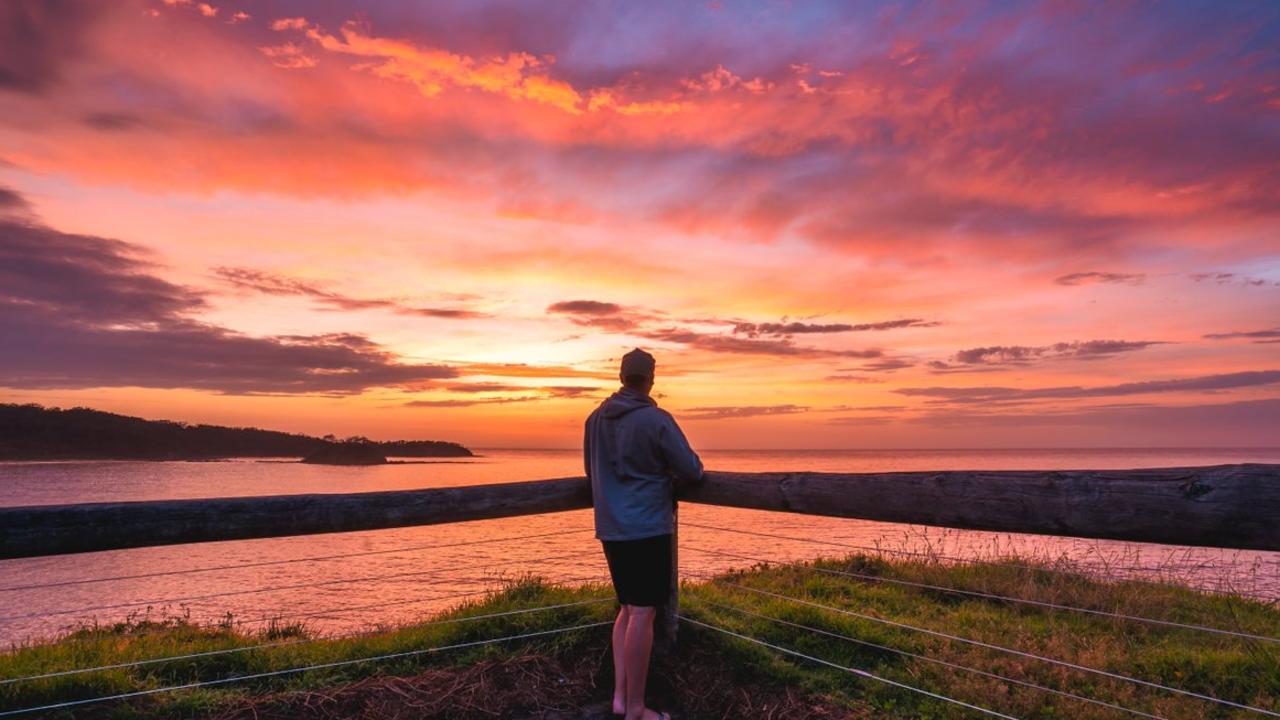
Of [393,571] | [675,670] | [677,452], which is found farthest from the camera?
[393,571]

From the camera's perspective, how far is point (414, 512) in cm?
489

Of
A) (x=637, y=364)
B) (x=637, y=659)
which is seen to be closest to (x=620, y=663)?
(x=637, y=659)

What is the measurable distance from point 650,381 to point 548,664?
221 centimetres

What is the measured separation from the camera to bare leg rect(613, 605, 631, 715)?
4547 millimetres

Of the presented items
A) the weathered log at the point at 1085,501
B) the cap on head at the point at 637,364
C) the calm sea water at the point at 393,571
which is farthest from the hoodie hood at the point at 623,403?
the calm sea water at the point at 393,571

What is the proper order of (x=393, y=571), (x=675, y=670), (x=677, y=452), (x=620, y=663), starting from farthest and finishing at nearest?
(x=393, y=571)
(x=675, y=670)
(x=620, y=663)
(x=677, y=452)

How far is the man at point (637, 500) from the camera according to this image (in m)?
4.40

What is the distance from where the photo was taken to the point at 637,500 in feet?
14.5

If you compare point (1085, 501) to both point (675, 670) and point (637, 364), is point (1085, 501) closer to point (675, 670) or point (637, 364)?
point (637, 364)

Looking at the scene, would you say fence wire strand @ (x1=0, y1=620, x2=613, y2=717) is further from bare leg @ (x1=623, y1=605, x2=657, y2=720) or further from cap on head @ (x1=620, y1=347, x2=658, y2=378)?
cap on head @ (x1=620, y1=347, x2=658, y2=378)

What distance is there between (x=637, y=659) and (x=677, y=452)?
1331mm

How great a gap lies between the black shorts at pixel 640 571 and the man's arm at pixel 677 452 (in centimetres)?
46

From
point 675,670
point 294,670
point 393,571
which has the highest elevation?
point 294,670

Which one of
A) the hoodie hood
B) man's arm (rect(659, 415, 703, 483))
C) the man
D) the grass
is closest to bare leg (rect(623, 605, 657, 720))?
the man
